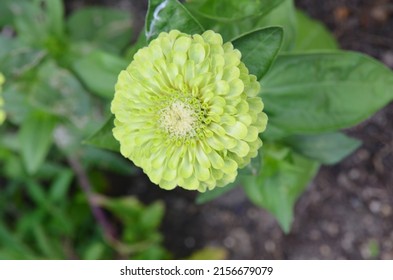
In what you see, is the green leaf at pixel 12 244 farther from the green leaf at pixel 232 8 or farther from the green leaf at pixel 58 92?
the green leaf at pixel 232 8

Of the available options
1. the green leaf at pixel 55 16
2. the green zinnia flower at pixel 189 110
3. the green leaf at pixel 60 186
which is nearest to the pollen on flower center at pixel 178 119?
the green zinnia flower at pixel 189 110

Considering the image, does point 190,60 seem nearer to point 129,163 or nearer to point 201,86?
point 201,86

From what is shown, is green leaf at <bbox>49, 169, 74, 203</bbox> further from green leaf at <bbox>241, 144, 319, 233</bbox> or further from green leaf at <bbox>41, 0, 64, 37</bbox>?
green leaf at <bbox>241, 144, 319, 233</bbox>

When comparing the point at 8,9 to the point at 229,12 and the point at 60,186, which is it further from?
the point at 229,12

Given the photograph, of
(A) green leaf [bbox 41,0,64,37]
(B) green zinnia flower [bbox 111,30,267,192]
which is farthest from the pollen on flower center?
(A) green leaf [bbox 41,0,64,37]

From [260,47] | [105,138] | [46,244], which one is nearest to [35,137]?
[46,244]
